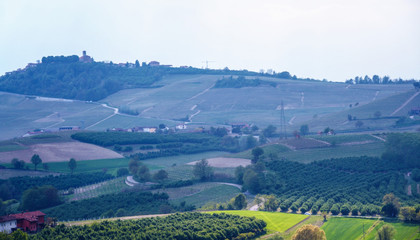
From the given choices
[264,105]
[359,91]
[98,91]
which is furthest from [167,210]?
Answer: [98,91]

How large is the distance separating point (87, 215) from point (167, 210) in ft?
29.5

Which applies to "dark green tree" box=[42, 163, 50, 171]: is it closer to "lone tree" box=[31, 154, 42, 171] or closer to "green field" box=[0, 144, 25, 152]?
"lone tree" box=[31, 154, 42, 171]

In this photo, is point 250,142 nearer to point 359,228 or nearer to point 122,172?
point 122,172

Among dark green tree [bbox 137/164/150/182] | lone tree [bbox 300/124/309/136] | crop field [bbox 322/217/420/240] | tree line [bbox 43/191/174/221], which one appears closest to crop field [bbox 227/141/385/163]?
dark green tree [bbox 137/164/150/182]

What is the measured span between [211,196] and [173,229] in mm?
26314

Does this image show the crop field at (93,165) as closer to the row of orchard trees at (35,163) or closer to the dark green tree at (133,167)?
the row of orchard trees at (35,163)

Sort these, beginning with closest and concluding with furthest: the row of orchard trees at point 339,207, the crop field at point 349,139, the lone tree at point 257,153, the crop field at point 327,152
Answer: the row of orchard trees at point 339,207 < the crop field at point 327,152 < the lone tree at point 257,153 < the crop field at point 349,139

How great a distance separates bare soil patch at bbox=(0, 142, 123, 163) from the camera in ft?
314

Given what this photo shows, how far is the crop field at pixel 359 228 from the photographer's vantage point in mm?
48209

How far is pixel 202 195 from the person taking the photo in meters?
73.4

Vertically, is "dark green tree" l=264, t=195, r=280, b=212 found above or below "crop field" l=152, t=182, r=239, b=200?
above

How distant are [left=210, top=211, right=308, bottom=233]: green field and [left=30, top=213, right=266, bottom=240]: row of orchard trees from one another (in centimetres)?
133

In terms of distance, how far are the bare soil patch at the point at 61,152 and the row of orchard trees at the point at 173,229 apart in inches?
2000

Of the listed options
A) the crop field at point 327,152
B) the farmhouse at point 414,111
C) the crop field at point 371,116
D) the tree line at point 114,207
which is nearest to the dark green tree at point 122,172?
the tree line at point 114,207
